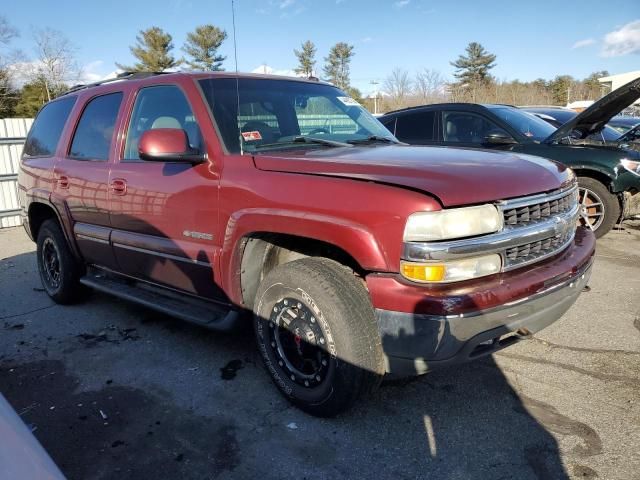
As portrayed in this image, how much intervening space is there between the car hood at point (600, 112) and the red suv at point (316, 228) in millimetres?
3183

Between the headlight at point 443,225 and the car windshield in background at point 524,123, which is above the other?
the car windshield in background at point 524,123

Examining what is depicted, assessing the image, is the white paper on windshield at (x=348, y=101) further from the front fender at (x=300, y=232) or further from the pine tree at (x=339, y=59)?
the pine tree at (x=339, y=59)

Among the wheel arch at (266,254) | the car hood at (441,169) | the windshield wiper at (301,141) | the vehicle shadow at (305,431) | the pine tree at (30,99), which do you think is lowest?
the vehicle shadow at (305,431)

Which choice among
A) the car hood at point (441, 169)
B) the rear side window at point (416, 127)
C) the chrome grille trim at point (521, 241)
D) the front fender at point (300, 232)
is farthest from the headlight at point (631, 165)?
the front fender at point (300, 232)

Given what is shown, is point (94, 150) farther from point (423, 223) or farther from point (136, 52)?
point (136, 52)

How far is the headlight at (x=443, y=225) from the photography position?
2.22 metres

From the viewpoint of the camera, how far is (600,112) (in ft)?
19.9

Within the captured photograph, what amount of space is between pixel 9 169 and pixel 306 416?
9645 mm

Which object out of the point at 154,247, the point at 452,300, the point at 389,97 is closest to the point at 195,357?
the point at 154,247

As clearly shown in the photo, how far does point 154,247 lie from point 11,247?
5.73 meters

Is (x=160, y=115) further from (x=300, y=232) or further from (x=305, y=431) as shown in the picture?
(x=305, y=431)

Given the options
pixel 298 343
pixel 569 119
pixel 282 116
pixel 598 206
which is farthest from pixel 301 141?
pixel 569 119

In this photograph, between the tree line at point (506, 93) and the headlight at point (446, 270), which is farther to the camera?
the tree line at point (506, 93)

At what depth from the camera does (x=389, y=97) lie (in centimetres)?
3550
